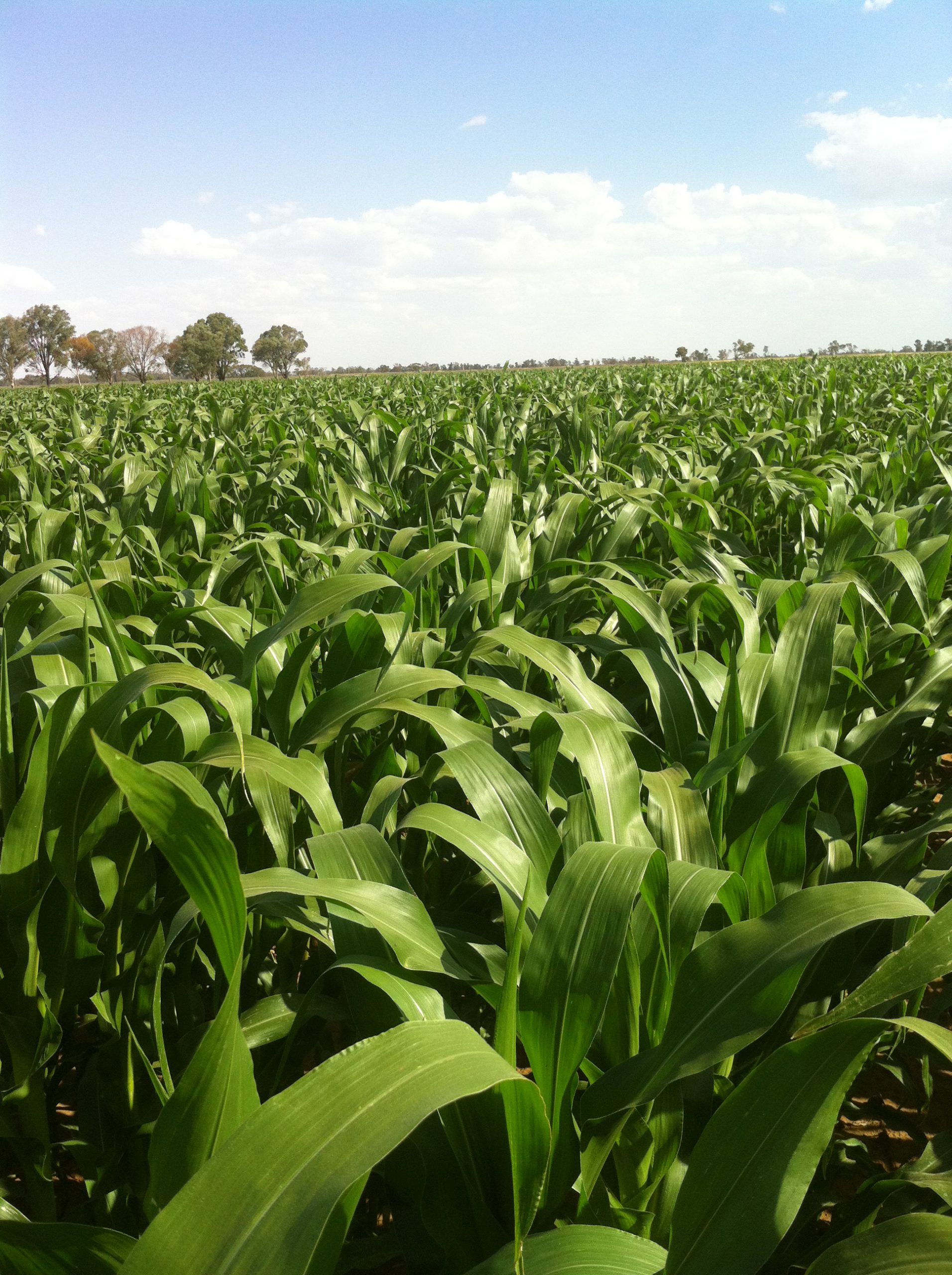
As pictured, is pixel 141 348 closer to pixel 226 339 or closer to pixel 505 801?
pixel 226 339

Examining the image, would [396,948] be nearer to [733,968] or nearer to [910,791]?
[733,968]

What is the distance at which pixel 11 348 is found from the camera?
85.1m

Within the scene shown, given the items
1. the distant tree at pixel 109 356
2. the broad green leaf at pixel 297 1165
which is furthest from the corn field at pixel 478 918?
the distant tree at pixel 109 356

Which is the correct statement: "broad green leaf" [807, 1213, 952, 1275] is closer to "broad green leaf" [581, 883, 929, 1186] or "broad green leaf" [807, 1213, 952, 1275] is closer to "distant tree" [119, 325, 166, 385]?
"broad green leaf" [581, 883, 929, 1186]

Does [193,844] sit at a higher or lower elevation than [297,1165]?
higher

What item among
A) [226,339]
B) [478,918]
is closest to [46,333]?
[226,339]

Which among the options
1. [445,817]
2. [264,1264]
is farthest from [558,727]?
[264,1264]

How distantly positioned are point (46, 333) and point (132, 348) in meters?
8.37

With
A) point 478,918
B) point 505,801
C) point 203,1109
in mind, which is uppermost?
point 505,801

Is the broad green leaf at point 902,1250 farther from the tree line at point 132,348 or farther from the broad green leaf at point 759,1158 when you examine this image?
the tree line at point 132,348

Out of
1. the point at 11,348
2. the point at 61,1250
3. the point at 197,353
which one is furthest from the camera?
the point at 11,348

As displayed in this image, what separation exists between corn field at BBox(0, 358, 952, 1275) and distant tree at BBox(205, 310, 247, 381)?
227 ft

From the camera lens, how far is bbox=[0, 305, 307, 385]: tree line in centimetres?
7294

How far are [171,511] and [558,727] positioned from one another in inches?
99.1
